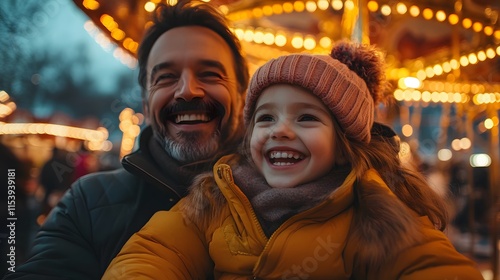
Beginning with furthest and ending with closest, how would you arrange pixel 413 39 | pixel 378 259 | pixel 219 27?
pixel 413 39 < pixel 219 27 < pixel 378 259

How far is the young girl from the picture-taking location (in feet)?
4.08

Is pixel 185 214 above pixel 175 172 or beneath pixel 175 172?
beneath

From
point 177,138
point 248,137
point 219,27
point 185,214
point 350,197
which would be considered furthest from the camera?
point 219,27

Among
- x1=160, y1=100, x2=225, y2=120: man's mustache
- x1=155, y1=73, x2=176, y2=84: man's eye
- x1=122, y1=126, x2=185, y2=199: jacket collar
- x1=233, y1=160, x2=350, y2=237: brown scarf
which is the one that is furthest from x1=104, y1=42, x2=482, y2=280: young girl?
x1=155, y1=73, x2=176, y2=84: man's eye

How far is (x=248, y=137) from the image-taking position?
1.67m

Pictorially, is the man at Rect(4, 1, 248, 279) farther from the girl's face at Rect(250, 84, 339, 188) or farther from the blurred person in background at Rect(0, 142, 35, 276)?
the girl's face at Rect(250, 84, 339, 188)

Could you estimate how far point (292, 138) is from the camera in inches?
56.3

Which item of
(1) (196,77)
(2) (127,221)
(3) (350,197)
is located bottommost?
(2) (127,221)

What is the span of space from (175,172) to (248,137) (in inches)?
14.0

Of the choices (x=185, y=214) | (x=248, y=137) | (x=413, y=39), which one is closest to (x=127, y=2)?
(x=248, y=137)

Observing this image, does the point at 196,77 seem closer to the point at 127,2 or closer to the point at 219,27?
the point at 219,27

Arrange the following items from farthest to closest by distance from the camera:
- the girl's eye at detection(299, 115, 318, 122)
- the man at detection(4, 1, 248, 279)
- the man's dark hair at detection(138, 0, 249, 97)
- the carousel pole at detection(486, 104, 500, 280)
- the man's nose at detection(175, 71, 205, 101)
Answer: the carousel pole at detection(486, 104, 500, 280)
the man's dark hair at detection(138, 0, 249, 97)
the man's nose at detection(175, 71, 205, 101)
the man at detection(4, 1, 248, 279)
the girl's eye at detection(299, 115, 318, 122)

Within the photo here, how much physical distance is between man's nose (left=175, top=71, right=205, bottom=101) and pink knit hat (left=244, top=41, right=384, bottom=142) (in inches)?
10.8

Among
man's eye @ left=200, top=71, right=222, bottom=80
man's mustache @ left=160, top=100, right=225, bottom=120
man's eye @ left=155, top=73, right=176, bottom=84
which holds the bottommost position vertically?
man's mustache @ left=160, top=100, right=225, bottom=120
